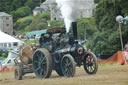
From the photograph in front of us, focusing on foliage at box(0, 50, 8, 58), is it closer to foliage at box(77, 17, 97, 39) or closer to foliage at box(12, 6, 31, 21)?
foliage at box(77, 17, 97, 39)

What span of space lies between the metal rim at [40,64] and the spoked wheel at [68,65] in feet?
2.90

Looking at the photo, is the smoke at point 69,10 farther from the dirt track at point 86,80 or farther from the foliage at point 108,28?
the foliage at point 108,28

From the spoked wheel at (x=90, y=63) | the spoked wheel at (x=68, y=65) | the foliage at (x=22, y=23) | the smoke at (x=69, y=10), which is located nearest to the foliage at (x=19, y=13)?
the foliage at (x=22, y=23)

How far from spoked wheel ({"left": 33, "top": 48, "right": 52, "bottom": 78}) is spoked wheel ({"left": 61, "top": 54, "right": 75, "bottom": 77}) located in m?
0.57

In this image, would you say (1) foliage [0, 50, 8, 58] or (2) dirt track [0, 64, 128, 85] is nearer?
(2) dirt track [0, 64, 128, 85]

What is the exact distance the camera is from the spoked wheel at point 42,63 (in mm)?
Answer: 15008

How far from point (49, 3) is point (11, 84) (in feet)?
330

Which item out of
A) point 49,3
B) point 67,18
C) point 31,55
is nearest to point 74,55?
point 67,18

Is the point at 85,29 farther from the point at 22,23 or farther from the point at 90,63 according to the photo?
the point at 90,63

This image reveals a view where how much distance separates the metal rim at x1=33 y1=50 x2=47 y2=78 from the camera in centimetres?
1544

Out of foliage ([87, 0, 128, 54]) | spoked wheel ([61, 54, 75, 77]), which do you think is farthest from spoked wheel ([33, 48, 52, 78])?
foliage ([87, 0, 128, 54])

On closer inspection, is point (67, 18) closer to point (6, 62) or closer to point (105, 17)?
point (6, 62)

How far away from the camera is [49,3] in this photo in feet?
372

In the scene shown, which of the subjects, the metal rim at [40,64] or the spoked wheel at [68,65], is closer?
the spoked wheel at [68,65]
